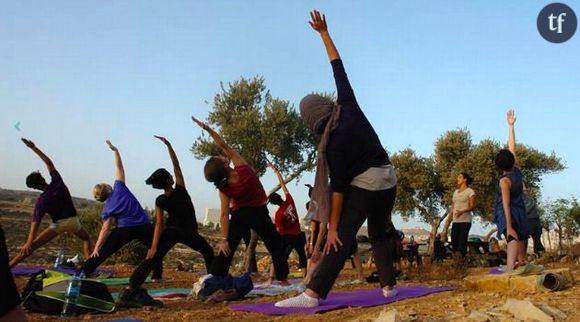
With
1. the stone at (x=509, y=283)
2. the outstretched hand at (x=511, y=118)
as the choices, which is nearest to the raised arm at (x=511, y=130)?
the outstretched hand at (x=511, y=118)

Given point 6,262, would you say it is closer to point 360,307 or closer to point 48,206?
point 360,307

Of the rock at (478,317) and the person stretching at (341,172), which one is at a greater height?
the person stretching at (341,172)

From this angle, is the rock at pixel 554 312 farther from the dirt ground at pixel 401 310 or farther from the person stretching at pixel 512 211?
the person stretching at pixel 512 211

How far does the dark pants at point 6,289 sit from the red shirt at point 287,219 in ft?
23.8

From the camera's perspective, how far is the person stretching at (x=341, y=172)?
443 cm

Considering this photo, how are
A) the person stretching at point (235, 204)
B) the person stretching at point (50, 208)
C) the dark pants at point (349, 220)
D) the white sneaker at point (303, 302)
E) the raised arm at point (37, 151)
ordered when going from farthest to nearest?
the person stretching at point (50, 208)
the raised arm at point (37, 151)
the person stretching at point (235, 204)
the white sneaker at point (303, 302)
the dark pants at point (349, 220)

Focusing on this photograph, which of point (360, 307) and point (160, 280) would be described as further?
point (160, 280)

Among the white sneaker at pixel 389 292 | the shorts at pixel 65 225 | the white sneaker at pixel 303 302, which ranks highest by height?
the shorts at pixel 65 225

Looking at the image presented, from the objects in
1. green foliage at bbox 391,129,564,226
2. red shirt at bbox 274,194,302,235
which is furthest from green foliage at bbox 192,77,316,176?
red shirt at bbox 274,194,302,235

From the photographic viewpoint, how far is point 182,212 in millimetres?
6637

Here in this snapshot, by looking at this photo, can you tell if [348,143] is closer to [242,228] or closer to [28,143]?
[242,228]

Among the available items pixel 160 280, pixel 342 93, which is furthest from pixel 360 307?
pixel 160 280

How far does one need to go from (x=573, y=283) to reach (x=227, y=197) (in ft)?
11.7

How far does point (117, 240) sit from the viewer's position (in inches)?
259
